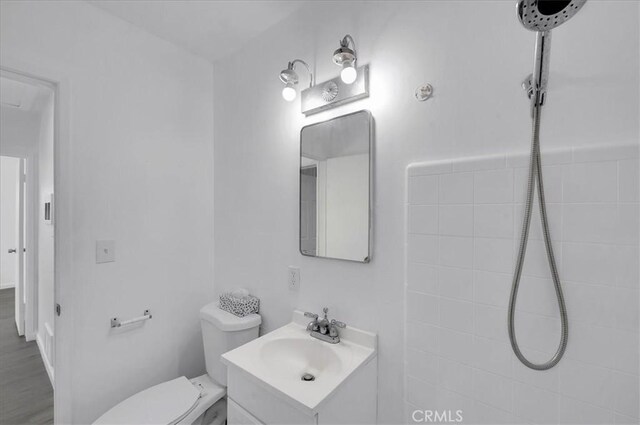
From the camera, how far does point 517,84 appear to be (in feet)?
2.90

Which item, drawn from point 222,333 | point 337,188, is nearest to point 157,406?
point 222,333

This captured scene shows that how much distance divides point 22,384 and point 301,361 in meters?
2.40

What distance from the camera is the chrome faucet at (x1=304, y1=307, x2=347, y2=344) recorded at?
4.06 feet

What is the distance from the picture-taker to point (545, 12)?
588 mm

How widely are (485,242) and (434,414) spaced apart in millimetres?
665

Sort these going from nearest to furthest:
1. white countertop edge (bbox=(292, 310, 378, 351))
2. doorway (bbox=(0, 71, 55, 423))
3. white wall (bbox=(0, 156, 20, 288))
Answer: white countertop edge (bbox=(292, 310, 378, 351))
doorway (bbox=(0, 71, 55, 423))
white wall (bbox=(0, 156, 20, 288))

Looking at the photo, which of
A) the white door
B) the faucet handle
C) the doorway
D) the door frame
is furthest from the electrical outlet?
the white door

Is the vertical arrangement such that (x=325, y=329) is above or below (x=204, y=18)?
below

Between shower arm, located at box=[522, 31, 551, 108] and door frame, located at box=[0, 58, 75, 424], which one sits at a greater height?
shower arm, located at box=[522, 31, 551, 108]

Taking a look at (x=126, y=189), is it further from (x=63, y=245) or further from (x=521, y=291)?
(x=521, y=291)

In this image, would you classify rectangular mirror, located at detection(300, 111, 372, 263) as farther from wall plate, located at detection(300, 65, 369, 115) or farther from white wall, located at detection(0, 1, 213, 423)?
white wall, located at detection(0, 1, 213, 423)

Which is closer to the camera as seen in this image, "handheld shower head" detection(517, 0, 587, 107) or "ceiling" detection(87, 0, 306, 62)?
"handheld shower head" detection(517, 0, 587, 107)

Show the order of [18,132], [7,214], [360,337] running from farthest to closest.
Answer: [7,214] < [18,132] < [360,337]

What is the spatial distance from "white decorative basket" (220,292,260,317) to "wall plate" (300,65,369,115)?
3.61ft
